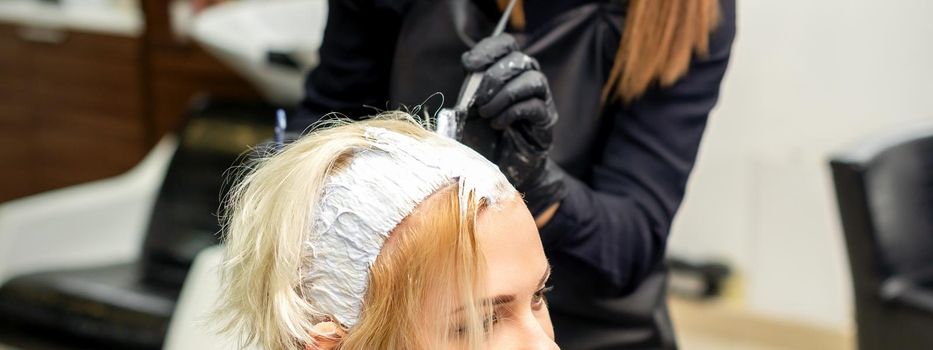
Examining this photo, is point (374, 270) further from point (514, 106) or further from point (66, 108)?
point (66, 108)

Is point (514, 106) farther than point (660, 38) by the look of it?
No

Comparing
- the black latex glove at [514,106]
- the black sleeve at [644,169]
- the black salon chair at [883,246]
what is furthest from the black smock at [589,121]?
the black salon chair at [883,246]

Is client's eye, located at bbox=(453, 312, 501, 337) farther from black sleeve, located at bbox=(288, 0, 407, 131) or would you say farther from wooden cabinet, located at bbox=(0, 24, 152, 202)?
wooden cabinet, located at bbox=(0, 24, 152, 202)

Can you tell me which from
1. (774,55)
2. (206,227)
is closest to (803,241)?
(774,55)

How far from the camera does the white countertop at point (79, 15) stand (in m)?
3.33

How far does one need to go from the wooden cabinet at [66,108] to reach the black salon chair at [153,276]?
0.93m

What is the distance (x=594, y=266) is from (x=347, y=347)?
39 cm

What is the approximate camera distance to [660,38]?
3.60 feet

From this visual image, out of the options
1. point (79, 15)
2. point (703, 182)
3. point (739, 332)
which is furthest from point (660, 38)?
point (79, 15)

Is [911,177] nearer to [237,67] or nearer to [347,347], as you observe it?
[347,347]

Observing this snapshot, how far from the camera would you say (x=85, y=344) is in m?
2.18

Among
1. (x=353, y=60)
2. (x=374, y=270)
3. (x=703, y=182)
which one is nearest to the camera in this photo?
(x=374, y=270)

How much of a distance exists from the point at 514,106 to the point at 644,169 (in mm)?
257

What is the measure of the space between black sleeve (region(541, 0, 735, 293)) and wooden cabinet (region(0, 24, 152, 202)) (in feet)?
7.66
